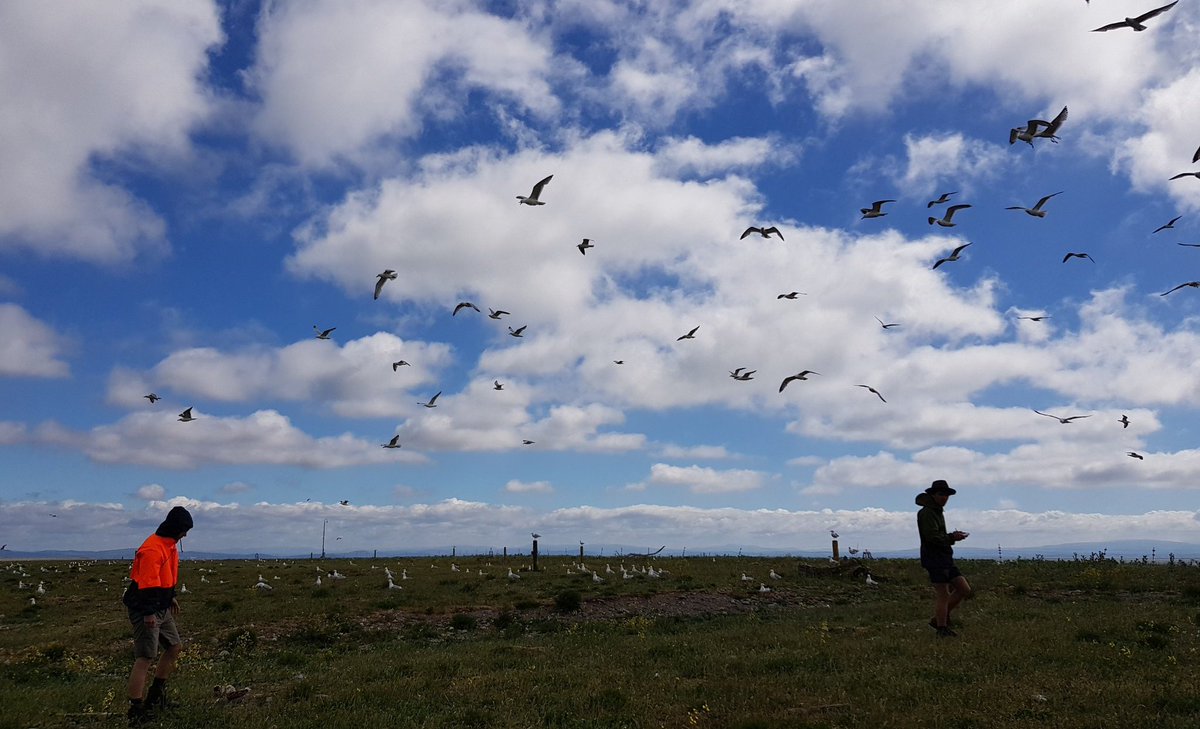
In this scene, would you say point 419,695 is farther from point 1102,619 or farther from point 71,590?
point 71,590

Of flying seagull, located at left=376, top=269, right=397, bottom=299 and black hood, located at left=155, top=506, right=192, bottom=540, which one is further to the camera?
flying seagull, located at left=376, top=269, right=397, bottom=299

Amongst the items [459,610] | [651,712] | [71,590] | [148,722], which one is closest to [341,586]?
[459,610]

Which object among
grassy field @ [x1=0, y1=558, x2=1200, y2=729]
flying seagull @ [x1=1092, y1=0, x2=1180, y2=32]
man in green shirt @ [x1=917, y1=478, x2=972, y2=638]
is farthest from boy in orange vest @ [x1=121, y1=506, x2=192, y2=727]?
flying seagull @ [x1=1092, y1=0, x2=1180, y2=32]

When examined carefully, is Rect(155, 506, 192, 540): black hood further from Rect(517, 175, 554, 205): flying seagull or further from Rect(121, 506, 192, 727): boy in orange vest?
Rect(517, 175, 554, 205): flying seagull

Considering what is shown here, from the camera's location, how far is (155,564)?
11.4m

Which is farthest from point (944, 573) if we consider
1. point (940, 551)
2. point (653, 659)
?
point (653, 659)

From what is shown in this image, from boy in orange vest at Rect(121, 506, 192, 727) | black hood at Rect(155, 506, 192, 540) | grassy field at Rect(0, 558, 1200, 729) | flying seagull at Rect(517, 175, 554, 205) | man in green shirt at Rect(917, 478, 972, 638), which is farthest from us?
flying seagull at Rect(517, 175, 554, 205)

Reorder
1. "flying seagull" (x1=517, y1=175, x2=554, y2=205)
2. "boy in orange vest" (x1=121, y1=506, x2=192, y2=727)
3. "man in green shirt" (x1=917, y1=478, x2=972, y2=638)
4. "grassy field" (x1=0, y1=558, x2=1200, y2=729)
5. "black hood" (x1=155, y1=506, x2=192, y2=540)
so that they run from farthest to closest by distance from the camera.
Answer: "flying seagull" (x1=517, y1=175, x2=554, y2=205)
"man in green shirt" (x1=917, y1=478, x2=972, y2=638)
"black hood" (x1=155, y1=506, x2=192, y2=540)
"boy in orange vest" (x1=121, y1=506, x2=192, y2=727)
"grassy field" (x1=0, y1=558, x2=1200, y2=729)

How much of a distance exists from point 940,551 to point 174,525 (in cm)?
1432

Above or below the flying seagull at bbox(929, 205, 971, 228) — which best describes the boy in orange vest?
below

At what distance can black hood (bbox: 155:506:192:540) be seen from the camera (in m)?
11.8

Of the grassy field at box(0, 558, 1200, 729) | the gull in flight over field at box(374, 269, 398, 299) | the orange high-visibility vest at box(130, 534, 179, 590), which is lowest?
the grassy field at box(0, 558, 1200, 729)

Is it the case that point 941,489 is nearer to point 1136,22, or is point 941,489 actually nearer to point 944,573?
point 944,573

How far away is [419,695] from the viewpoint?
12367 millimetres
